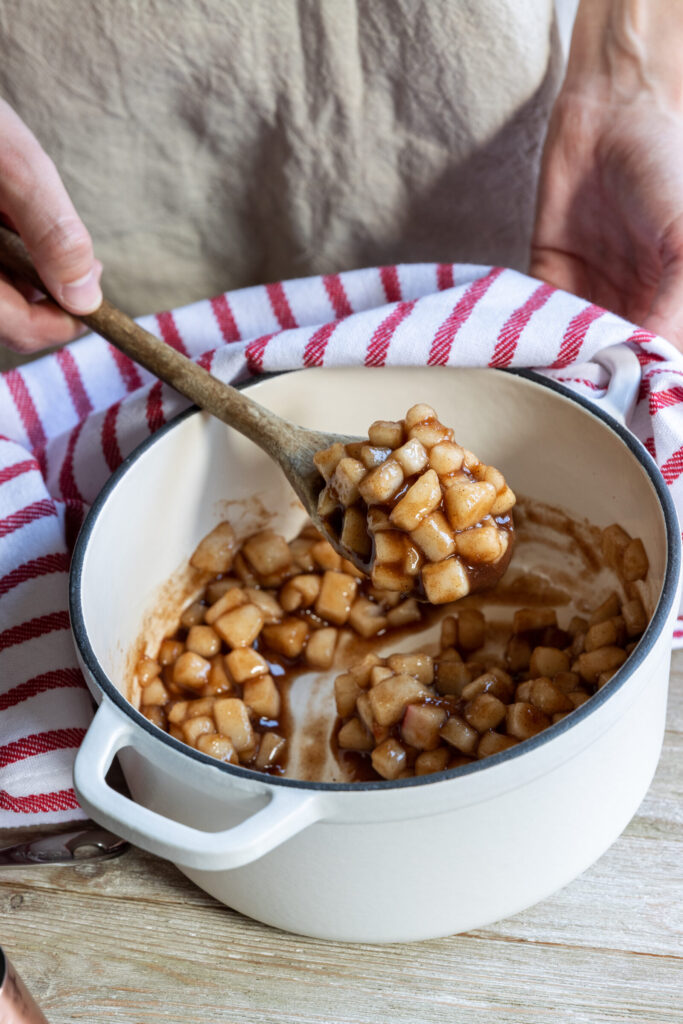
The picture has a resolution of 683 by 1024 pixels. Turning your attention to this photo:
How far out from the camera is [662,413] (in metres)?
1.11

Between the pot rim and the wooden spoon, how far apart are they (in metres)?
0.04

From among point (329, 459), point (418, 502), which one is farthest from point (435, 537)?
point (329, 459)

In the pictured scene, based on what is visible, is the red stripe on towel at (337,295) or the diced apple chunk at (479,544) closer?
the diced apple chunk at (479,544)

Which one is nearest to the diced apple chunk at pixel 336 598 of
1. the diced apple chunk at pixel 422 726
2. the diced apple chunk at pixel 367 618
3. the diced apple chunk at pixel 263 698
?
the diced apple chunk at pixel 367 618

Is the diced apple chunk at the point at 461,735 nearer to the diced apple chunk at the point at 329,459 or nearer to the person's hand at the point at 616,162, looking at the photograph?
the diced apple chunk at the point at 329,459

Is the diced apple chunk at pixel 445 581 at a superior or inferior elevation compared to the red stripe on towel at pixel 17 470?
inferior

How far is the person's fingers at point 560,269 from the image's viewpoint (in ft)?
4.68

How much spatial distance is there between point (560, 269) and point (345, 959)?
3.09 feet

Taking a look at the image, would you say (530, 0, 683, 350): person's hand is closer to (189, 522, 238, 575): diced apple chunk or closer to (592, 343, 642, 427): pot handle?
(592, 343, 642, 427): pot handle

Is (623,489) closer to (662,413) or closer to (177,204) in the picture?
(662,413)

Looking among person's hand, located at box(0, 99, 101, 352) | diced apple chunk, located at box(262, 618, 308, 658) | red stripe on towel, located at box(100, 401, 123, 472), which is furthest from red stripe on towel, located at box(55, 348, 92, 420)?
diced apple chunk, located at box(262, 618, 308, 658)

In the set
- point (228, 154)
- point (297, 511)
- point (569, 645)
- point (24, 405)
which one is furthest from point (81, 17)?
point (569, 645)

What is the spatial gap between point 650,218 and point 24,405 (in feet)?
2.72

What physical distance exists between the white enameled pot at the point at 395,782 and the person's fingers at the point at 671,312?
0.11 m
